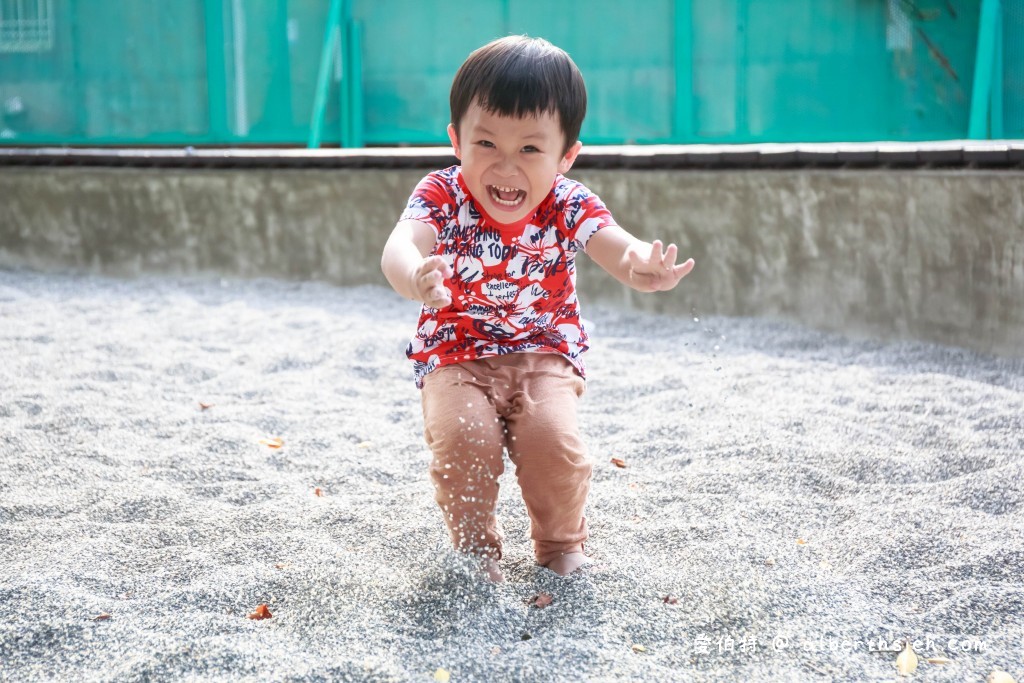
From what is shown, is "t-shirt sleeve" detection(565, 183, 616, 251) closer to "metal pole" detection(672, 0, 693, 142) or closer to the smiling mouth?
the smiling mouth

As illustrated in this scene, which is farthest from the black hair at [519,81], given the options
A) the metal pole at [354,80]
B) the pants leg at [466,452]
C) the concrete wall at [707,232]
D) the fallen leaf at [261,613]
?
the metal pole at [354,80]

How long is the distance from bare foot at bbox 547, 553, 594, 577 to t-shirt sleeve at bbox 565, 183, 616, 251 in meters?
0.69

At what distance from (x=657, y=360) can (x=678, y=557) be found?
2.07 meters

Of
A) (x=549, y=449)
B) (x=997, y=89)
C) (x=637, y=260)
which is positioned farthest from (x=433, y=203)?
(x=997, y=89)

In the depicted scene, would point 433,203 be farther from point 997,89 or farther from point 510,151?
point 997,89

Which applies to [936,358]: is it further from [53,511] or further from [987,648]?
[53,511]

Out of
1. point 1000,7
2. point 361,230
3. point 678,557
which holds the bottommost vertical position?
point 678,557

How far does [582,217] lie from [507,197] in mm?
192

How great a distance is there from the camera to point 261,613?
2109 millimetres

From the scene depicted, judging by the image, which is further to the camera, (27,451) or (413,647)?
(27,451)

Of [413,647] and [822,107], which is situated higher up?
[822,107]

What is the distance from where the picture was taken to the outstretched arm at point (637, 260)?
2.04 m

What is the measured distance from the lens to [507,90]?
6.98ft

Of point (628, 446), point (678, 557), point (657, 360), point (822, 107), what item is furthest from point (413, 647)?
point (822, 107)
